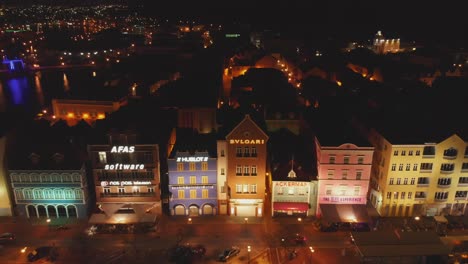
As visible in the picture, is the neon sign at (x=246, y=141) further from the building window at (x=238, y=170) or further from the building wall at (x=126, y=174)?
the building wall at (x=126, y=174)

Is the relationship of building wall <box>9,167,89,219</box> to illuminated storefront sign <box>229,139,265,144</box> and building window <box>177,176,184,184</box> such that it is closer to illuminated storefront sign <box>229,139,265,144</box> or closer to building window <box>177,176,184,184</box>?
building window <box>177,176,184,184</box>

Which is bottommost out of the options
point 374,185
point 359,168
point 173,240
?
point 173,240

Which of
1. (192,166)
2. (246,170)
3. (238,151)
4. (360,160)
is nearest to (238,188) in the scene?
(246,170)

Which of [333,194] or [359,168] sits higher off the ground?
[359,168]

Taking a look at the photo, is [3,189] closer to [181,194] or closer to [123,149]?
[123,149]

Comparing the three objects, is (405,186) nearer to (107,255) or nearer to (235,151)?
(235,151)

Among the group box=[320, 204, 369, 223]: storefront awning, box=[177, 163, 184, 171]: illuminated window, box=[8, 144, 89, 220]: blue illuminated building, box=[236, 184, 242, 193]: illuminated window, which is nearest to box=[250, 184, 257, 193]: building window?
box=[236, 184, 242, 193]: illuminated window

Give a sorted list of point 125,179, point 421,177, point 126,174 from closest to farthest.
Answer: point 421,177, point 126,174, point 125,179

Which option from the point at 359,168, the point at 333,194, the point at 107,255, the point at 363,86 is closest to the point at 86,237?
the point at 107,255
